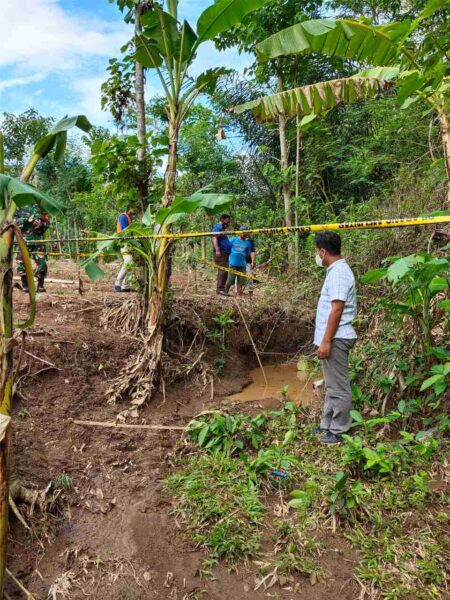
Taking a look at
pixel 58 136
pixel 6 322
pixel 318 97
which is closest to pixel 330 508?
pixel 6 322

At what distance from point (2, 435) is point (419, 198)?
17.3 feet

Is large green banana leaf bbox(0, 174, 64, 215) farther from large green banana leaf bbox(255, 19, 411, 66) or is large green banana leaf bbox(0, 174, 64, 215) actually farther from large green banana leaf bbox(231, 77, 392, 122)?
large green banana leaf bbox(231, 77, 392, 122)

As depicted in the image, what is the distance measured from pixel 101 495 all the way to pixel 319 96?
5.31m

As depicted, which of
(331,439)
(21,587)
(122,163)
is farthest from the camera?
(122,163)

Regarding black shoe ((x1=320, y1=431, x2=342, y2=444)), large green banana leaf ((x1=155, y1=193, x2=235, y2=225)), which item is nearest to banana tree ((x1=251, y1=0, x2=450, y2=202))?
large green banana leaf ((x1=155, y1=193, x2=235, y2=225))

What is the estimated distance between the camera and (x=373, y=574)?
2133 mm

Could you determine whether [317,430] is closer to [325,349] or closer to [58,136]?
[325,349]

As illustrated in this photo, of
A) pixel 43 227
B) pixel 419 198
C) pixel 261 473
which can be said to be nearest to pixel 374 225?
pixel 261 473

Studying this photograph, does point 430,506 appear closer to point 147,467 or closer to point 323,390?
point 323,390

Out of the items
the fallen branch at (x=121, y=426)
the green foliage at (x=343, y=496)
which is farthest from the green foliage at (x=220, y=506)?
the fallen branch at (x=121, y=426)

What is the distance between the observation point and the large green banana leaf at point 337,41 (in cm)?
409

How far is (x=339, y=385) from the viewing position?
3201mm

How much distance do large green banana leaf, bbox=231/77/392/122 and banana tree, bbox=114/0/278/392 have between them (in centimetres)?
154

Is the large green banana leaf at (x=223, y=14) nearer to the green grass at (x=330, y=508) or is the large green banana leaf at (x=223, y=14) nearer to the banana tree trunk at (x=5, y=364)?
the banana tree trunk at (x=5, y=364)
